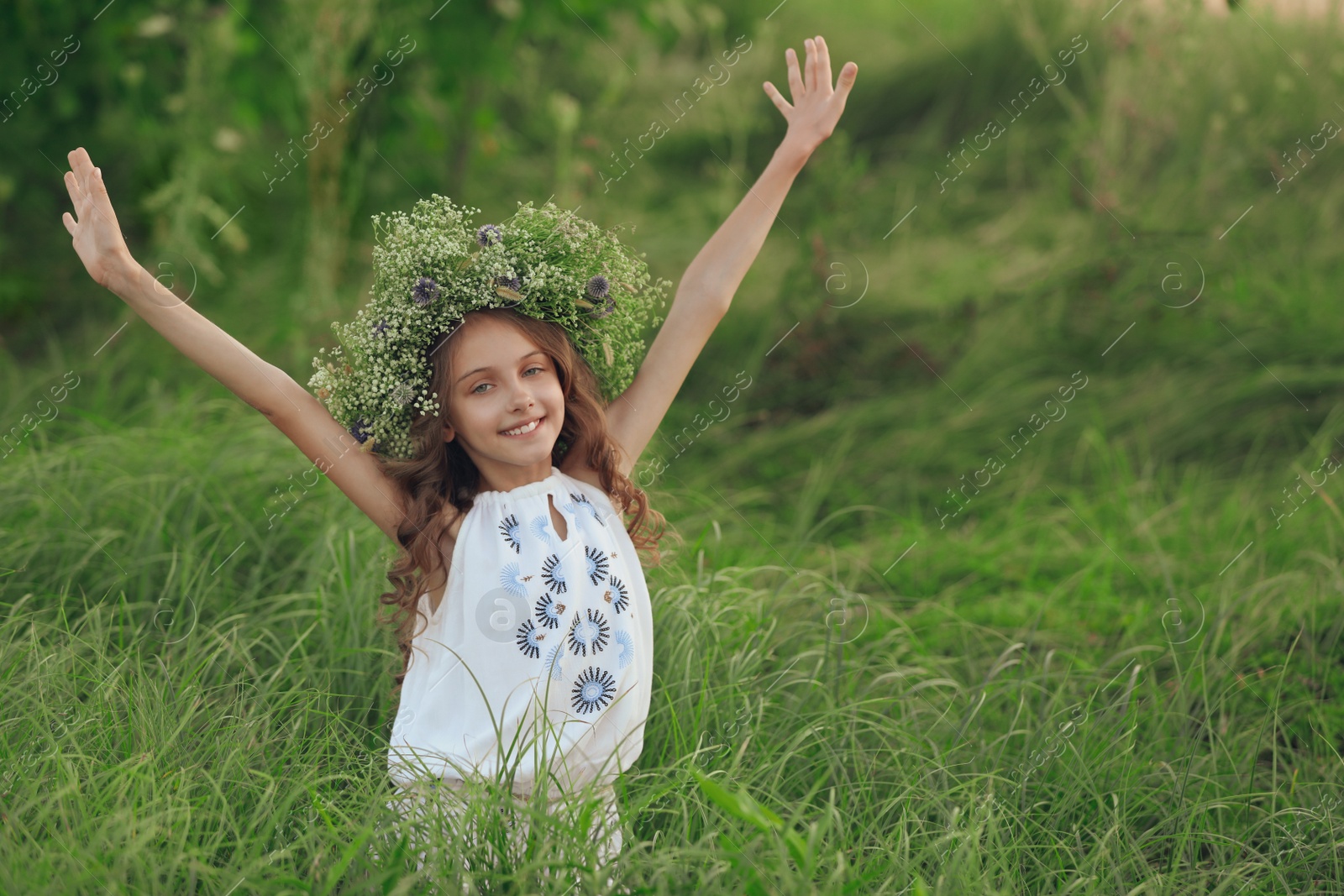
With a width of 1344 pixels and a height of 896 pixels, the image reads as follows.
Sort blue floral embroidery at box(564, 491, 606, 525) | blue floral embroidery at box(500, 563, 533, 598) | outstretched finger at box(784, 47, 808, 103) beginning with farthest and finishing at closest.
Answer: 1. outstretched finger at box(784, 47, 808, 103)
2. blue floral embroidery at box(564, 491, 606, 525)
3. blue floral embroidery at box(500, 563, 533, 598)

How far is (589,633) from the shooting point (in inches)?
79.6

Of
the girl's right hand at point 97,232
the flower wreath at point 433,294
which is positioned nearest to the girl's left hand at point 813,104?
the flower wreath at point 433,294

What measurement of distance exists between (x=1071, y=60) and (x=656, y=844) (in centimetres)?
541

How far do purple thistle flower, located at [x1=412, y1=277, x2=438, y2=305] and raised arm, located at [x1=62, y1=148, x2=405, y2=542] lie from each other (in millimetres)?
273

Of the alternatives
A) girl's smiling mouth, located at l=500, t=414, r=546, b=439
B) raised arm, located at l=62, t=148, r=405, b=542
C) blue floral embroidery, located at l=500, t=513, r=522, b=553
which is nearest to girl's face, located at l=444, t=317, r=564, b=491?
girl's smiling mouth, located at l=500, t=414, r=546, b=439

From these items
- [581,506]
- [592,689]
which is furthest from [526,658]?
[581,506]

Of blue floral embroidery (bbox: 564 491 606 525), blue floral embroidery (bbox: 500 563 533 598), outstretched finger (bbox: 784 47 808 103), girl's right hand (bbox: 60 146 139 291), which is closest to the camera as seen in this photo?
girl's right hand (bbox: 60 146 139 291)

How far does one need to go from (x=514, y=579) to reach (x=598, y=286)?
22.8 inches

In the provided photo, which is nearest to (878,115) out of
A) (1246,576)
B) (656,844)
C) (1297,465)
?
(1297,465)

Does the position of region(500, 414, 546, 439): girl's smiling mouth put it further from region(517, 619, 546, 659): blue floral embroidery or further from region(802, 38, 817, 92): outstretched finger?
region(802, 38, 817, 92): outstretched finger

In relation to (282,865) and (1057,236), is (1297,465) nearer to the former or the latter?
(1057,236)

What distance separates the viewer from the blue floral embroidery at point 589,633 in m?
2.01

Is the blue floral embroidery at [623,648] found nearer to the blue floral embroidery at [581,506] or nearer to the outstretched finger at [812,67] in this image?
the blue floral embroidery at [581,506]

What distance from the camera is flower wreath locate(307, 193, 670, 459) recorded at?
2.04m
